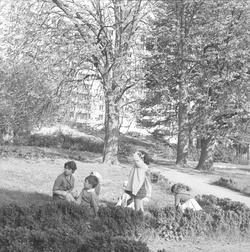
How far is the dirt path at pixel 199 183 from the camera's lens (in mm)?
13784

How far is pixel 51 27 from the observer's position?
17406mm

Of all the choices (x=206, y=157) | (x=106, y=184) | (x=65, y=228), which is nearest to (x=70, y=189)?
(x=65, y=228)

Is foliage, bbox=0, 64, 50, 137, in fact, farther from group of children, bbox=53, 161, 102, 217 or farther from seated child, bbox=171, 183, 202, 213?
seated child, bbox=171, 183, 202, 213

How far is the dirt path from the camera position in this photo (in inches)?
543

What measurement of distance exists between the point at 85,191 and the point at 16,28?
405 inches

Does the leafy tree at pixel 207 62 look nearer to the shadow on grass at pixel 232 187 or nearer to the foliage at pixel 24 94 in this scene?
the shadow on grass at pixel 232 187

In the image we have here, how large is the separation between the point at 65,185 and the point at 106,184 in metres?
4.41

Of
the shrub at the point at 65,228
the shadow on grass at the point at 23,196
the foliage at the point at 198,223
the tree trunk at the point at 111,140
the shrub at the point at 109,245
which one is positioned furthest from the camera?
the tree trunk at the point at 111,140

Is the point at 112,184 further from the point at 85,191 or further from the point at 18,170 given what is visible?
the point at 85,191

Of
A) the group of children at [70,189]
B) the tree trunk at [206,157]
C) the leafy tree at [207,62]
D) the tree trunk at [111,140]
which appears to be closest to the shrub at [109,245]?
the group of children at [70,189]

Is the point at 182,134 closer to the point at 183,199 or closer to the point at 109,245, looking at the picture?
the point at 183,199

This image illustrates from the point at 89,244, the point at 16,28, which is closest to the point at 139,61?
the point at 16,28

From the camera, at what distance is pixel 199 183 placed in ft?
53.8

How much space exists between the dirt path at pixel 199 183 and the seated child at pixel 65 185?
5.14 meters
